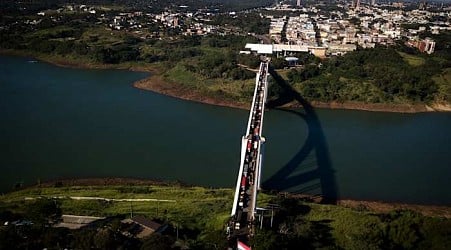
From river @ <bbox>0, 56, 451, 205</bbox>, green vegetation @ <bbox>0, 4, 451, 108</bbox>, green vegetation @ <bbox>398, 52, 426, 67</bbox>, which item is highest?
green vegetation @ <bbox>398, 52, 426, 67</bbox>

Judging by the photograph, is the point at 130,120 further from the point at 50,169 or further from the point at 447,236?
the point at 447,236

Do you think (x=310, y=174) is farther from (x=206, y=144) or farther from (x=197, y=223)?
(x=197, y=223)

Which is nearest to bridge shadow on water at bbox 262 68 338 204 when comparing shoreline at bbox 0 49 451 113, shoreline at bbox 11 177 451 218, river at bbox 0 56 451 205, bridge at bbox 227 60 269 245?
river at bbox 0 56 451 205

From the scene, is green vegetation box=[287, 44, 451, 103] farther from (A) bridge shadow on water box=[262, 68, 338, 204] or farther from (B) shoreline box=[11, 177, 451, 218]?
(B) shoreline box=[11, 177, 451, 218]

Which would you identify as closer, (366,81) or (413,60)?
(366,81)

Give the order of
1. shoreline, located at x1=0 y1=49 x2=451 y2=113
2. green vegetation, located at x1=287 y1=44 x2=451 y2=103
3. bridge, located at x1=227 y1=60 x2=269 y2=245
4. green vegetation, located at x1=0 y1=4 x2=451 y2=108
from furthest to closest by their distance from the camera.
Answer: green vegetation, located at x1=0 y1=4 x2=451 y2=108, green vegetation, located at x1=287 y1=44 x2=451 y2=103, shoreline, located at x1=0 y1=49 x2=451 y2=113, bridge, located at x1=227 y1=60 x2=269 y2=245

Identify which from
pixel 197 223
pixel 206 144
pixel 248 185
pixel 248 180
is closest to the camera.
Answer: pixel 197 223

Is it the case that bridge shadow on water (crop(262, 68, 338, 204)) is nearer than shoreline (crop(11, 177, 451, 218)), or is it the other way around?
shoreline (crop(11, 177, 451, 218))

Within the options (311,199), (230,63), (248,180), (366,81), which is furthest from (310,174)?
(230,63)
